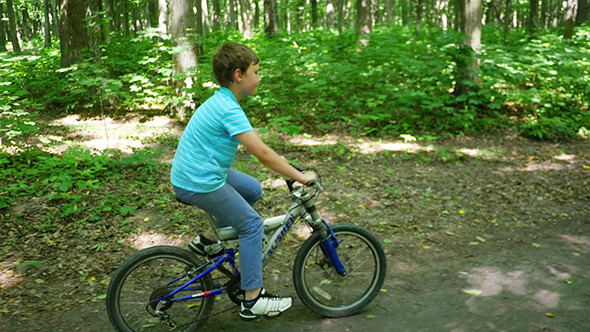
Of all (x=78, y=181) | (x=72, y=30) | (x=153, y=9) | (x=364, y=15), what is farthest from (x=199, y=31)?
(x=153, y=9)

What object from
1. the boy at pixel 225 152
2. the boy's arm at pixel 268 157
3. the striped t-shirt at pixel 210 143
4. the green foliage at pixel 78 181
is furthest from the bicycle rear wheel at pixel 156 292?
the green foliage at pixel 78 181

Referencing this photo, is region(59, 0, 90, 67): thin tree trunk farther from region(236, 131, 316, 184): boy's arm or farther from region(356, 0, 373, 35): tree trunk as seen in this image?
region(236, 131, 316, 184): boy's arm

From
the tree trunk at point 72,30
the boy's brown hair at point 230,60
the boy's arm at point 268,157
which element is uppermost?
the tree trunk at point 72,30

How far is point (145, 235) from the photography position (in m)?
5.35

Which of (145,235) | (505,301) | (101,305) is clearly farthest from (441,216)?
Answer: (101,305)

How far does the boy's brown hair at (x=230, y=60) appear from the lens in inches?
121

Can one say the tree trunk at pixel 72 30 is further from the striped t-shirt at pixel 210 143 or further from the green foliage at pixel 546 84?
the striped t-shirt at pixel 210 143

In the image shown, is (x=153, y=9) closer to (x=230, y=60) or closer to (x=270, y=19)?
(x=270, y=19)

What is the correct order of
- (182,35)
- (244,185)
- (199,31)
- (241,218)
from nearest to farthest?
(241,218) → (244,185) → (182,35) → (199,31)

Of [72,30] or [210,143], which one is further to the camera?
[72,30]

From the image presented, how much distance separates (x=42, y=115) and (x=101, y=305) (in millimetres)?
9562

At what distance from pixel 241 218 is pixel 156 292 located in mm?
870

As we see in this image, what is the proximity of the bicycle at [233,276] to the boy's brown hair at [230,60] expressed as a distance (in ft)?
3.13

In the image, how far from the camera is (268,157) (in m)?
3.09
